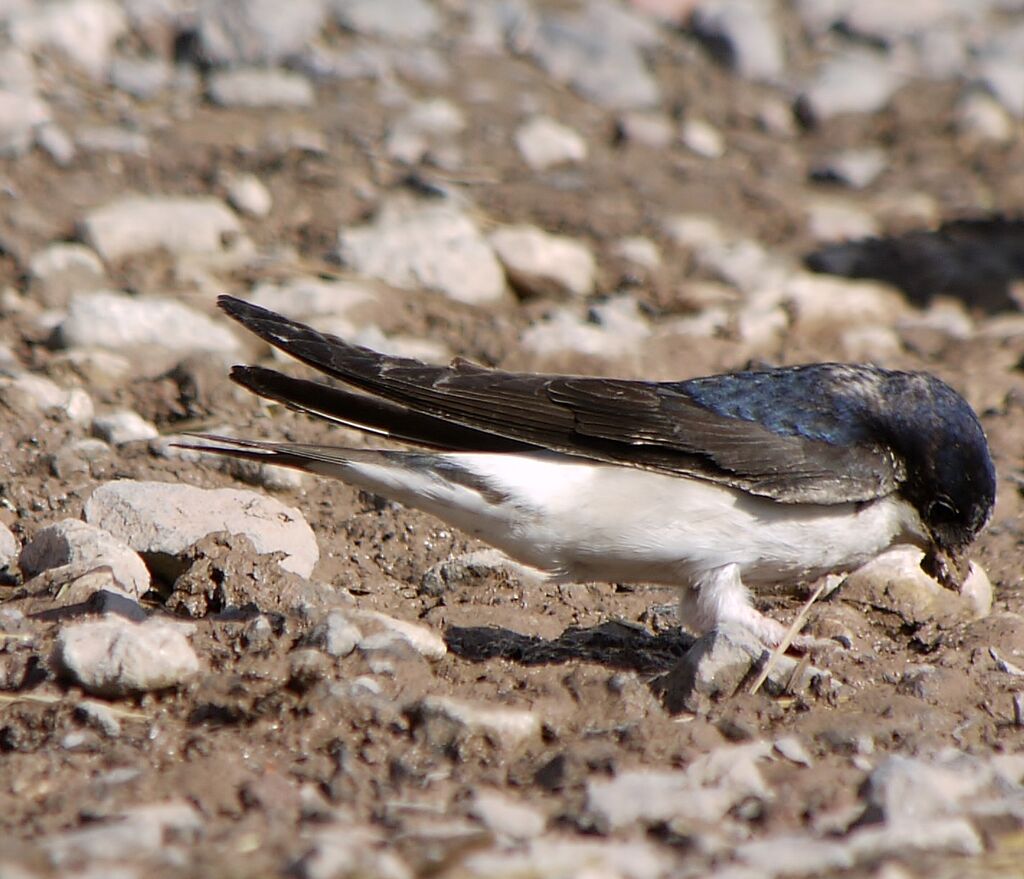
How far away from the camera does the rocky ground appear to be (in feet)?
10.0

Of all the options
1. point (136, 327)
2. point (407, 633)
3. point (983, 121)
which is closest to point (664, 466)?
point (407, 633)

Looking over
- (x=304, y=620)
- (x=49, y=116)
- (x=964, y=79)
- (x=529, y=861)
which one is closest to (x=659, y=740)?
(x=529, y=861)

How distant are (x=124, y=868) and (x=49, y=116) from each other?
5.39 m

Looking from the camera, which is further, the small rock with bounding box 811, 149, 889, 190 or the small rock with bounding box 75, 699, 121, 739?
the small rock with bounding box 811, 149, 889, 190

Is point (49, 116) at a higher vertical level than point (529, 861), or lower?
higher

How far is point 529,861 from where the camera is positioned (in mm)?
2781

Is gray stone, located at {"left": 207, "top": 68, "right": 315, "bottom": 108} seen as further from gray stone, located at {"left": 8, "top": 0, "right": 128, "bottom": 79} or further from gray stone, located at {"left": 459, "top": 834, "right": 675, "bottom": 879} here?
gray stone, located at {"left": 459, "top": 834, "right": 675, "bottom": 879}

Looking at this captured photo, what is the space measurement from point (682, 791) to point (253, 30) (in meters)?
6.01

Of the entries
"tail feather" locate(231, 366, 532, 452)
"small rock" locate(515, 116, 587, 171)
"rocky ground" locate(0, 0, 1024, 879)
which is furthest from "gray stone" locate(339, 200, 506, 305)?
"tail feather" locate(231, 366, 532, 452)

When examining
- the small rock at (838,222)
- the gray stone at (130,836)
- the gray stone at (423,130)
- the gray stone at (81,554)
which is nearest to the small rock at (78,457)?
the gray stone at (81,554)

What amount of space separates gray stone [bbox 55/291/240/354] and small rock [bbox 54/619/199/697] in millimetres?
2365

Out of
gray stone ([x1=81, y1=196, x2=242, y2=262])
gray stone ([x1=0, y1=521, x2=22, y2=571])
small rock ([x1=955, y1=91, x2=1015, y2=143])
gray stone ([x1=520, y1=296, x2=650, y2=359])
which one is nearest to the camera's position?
gray stone ([x1=0, y1=521, x2=22, y2=571])

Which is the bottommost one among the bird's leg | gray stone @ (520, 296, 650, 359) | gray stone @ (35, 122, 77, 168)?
the bird's leg

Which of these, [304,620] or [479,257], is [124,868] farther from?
[479,257]
